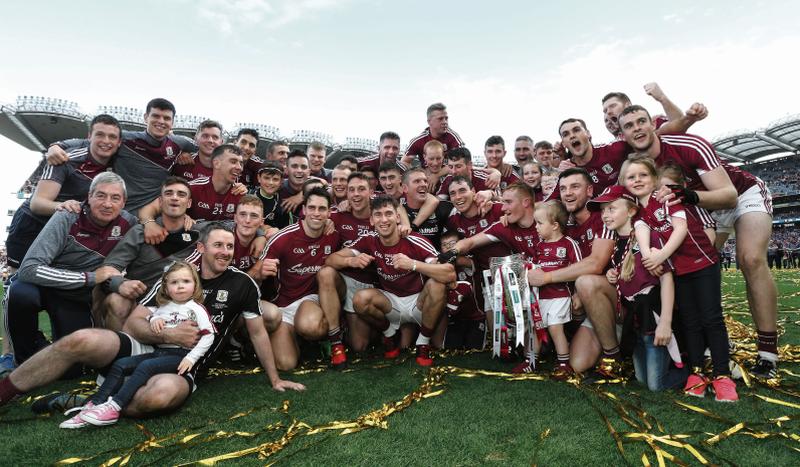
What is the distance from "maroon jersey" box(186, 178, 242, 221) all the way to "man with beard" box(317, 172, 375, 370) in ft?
4.13

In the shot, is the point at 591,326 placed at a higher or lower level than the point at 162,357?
lower

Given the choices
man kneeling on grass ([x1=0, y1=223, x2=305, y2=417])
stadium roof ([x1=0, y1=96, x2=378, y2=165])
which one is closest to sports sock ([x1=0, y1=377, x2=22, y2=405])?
man kneeling on grass ([x1=0, y1=223, x2=305, y2=417])

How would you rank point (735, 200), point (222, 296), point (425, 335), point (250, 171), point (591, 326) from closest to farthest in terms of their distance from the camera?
point (735, 200), point (222, 296), point (591, 326), point (425, 335), point (250, 171)

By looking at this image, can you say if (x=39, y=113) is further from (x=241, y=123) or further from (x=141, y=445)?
(x=141, y=445)

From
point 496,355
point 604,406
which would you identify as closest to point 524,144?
point 496,355

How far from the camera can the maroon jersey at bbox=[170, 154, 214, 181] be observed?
246 inches

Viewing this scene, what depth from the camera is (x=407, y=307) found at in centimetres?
509

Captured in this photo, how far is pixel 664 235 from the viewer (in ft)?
11.8

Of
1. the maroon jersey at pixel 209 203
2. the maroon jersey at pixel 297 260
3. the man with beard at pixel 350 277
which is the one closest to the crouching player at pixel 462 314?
the man with beard at pixel 350 277

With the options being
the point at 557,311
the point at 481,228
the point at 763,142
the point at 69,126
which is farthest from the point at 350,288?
the point at 763,142

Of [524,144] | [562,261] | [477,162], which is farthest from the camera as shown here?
[477,162]

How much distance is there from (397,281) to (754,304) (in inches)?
129

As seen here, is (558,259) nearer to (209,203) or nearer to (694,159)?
(694,159)

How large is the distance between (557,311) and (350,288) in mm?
2373
